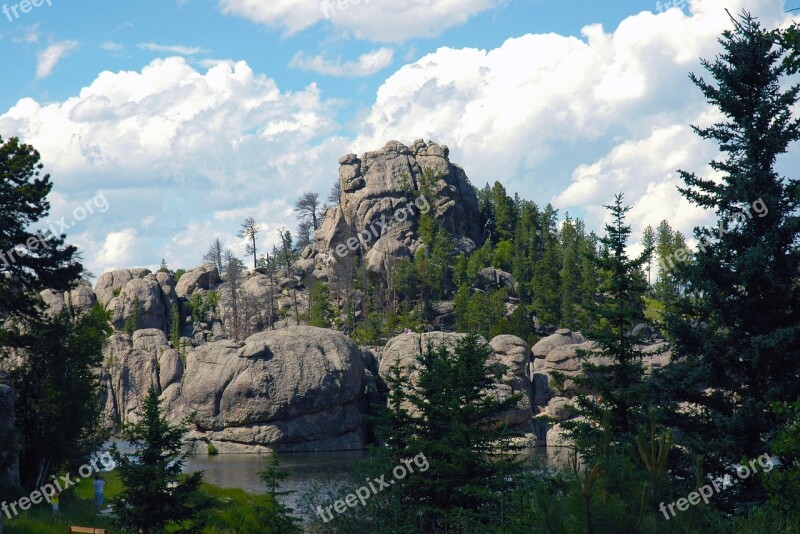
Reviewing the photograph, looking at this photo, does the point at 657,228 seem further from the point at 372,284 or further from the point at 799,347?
the point at 799,347

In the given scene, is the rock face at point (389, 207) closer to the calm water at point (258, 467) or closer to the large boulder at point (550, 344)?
the large boulder at point (550, 344)

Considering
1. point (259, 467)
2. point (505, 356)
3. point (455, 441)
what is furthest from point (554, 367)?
point (455, 441)

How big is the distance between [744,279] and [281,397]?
4120 cm

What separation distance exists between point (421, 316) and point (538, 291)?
12.5 metres

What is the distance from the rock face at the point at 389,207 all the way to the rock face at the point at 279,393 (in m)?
35.9

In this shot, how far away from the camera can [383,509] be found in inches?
629

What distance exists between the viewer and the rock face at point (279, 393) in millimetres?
54875

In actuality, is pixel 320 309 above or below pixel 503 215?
below

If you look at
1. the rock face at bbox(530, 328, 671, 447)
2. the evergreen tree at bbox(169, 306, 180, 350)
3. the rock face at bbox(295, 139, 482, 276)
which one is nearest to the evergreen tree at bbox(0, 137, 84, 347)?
the rock face at bbox(530, 328, 671, 447)

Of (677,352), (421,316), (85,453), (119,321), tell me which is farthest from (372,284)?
(677,352)

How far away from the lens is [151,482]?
14.7 m

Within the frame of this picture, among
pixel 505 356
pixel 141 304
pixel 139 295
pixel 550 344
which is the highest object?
pixel 139 295

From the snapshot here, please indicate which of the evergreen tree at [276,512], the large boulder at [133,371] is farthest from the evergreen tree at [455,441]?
the large boulder at [133,371]

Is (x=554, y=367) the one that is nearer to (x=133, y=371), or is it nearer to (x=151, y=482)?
(x=133, y=371)
